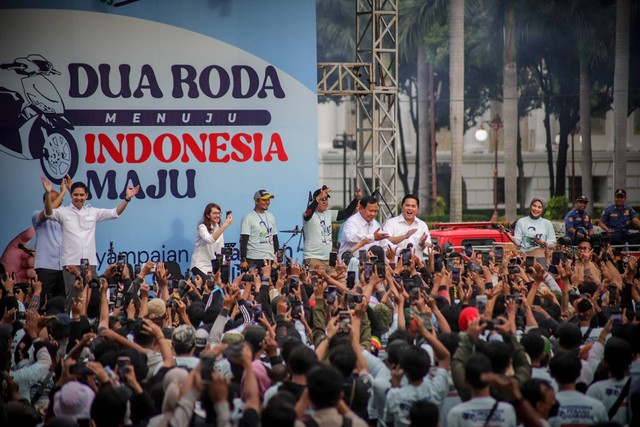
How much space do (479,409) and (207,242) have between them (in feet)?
24.6

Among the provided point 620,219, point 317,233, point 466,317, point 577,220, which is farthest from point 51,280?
point 620,219

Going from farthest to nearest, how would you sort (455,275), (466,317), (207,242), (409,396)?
1. (207,242)
2. (455,275)
3. (466,317)
4. (409,396)

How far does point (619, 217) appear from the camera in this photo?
16.5 meters

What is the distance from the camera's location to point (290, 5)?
14.7 metres

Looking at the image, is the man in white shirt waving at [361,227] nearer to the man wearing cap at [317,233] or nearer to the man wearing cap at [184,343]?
the man wearing cap at [317,233]

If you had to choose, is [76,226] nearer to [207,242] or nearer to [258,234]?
[207,242]

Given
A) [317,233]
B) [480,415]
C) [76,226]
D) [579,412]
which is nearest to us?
[480,415]

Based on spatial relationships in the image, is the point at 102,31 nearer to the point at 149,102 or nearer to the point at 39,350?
the point at 149,102

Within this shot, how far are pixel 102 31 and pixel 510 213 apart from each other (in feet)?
64.7

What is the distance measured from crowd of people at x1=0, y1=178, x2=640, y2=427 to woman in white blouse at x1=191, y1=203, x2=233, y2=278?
2.52m

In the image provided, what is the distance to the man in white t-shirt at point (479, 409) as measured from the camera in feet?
17.6

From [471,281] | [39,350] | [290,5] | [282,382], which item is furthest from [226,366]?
[290,5]

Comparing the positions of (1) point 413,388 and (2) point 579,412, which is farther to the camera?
(1) point 413,388

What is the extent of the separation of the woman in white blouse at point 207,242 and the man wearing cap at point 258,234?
39 centimetres
